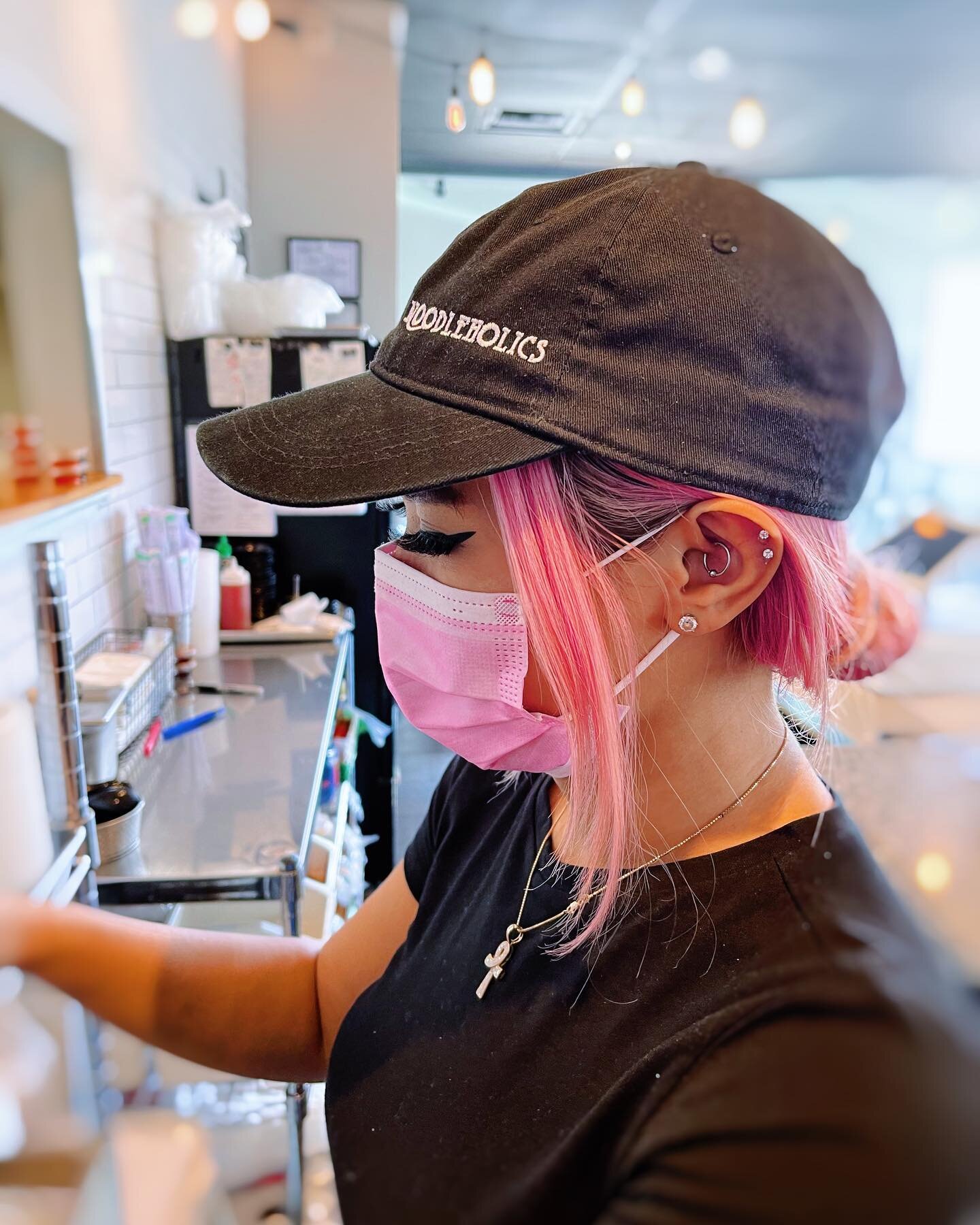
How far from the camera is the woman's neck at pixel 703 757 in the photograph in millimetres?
618

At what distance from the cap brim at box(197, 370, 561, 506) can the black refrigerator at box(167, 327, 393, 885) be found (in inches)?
60.9

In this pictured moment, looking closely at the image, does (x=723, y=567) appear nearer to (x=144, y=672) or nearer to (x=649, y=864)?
(x=649, y=864)

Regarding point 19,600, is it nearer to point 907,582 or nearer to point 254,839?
point 254,839

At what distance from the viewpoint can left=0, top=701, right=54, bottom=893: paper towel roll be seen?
3.08ft

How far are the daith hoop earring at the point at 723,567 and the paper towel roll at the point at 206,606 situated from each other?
176 centimetres

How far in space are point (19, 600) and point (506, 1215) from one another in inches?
47.0

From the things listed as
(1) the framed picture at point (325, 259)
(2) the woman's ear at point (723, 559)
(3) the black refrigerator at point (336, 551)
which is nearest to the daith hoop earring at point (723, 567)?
(2) the woman's ear at point (723, 559)

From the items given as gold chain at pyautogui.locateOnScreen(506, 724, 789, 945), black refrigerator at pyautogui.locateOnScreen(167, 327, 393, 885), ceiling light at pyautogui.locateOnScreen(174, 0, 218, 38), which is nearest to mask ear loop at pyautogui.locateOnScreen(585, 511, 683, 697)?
gold chain at pyautogui.locateOnScreen(506, 724, 789, 945)

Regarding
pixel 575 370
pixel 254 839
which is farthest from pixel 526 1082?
pixel 254 839

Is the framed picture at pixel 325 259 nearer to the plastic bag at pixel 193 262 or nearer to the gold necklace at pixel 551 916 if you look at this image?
the plastic bag at pixel 193 262

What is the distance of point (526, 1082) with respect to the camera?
60cm

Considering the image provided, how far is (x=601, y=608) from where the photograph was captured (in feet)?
1.92

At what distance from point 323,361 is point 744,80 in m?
2.22

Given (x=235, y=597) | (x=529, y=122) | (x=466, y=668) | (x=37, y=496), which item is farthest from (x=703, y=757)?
(x=235, y=597)
